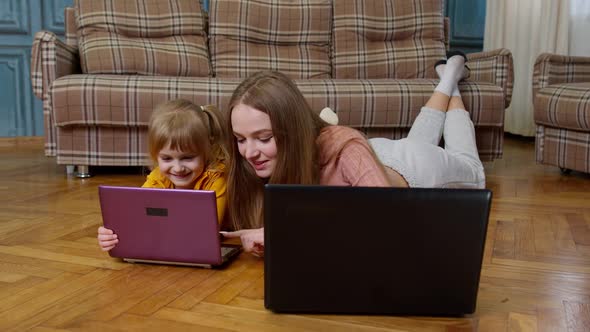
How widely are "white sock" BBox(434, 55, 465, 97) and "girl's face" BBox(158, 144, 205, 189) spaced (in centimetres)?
111

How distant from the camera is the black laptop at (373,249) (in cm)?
98

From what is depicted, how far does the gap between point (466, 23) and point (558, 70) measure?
5.10 feet

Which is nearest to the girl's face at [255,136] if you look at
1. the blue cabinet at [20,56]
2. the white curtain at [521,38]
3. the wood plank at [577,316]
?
the wood plank at [577,316]

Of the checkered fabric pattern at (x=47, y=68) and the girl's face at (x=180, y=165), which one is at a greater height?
the checkered fabric pattern at (x=47, y=68)

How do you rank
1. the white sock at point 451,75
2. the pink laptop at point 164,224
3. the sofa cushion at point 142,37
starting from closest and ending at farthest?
1. the pink laptop at point 164,224
2. the white sock at point 451,75
3. the sofa cushion at point 142,37

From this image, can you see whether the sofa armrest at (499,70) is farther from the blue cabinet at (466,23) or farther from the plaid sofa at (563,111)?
the blue cabinet at (466,23)

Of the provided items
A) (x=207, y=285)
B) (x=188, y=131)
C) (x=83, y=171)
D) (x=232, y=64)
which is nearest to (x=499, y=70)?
(x=232, y=64)

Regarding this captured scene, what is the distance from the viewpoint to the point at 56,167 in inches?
114

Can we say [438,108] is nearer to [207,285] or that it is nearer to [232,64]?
[232,64]

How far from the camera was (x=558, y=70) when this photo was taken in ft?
9.32

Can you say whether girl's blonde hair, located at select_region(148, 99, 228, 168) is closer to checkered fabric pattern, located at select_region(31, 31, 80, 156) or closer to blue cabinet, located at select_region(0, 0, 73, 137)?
checkered fabric pattern, located at select_region(31, 31, 80, 156)

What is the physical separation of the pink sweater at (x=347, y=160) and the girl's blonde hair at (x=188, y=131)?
236mm

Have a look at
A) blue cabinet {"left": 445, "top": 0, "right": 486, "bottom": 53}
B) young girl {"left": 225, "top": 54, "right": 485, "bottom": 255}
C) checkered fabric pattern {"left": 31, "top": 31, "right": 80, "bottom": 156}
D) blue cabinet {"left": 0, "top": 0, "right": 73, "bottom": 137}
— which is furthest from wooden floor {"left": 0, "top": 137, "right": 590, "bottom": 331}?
blue cabinet {"left": 445, "top": 0, "right": 486, "bottom": 53}

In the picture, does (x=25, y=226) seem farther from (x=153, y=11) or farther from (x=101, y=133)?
(x=153, y=11)
